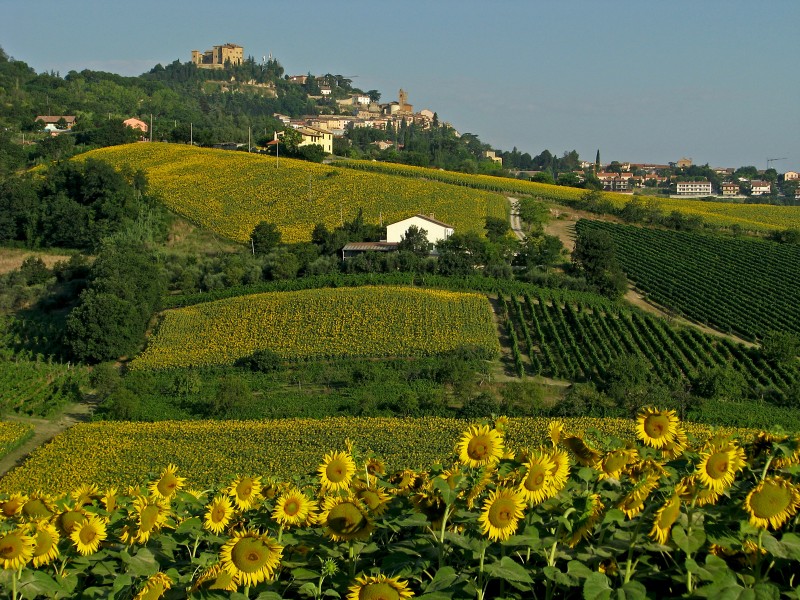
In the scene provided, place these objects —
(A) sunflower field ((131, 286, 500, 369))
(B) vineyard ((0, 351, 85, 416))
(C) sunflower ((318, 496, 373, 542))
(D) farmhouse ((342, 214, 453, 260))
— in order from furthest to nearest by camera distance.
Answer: (D) farmhouse ((342, 214, 453, 260))
(A) sunflower field ((131, 286, 500, 369))
(B) vineyard ((0, 351, 85, 416))
(C) sunflower ((318, 496, 373, 542))

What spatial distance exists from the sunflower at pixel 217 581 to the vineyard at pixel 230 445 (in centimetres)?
1739

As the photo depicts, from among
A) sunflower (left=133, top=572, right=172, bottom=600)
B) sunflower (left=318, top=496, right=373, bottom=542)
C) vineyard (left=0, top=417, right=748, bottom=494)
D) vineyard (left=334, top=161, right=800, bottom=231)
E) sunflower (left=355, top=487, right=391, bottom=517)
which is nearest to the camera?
sunflower (left=133, top=572, right=172, bottom=600)

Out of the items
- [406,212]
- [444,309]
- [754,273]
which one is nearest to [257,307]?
[444,309]

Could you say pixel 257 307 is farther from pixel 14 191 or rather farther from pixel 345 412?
pixel 14 191

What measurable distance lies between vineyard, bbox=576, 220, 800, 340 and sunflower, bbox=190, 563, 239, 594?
3777 cm

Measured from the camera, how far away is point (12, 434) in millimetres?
27125

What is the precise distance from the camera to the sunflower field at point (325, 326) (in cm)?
3528

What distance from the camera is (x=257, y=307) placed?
132ft

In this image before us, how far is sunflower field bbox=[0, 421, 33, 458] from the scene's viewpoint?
2636 centimetres

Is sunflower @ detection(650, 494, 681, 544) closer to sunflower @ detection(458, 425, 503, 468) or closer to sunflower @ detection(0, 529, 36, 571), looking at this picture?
sunflower @ detection(458, 425, 503, 468)

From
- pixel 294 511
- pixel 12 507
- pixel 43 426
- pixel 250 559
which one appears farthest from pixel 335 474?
pixel 43 426

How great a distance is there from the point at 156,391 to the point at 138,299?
9.03m

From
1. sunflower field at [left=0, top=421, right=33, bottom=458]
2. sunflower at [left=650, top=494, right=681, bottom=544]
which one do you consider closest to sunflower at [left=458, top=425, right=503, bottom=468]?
sunflower at [left=650, top=494, right=681, bottom=544]

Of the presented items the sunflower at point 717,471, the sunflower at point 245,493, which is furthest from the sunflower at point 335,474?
the sunflower at point 717,471
